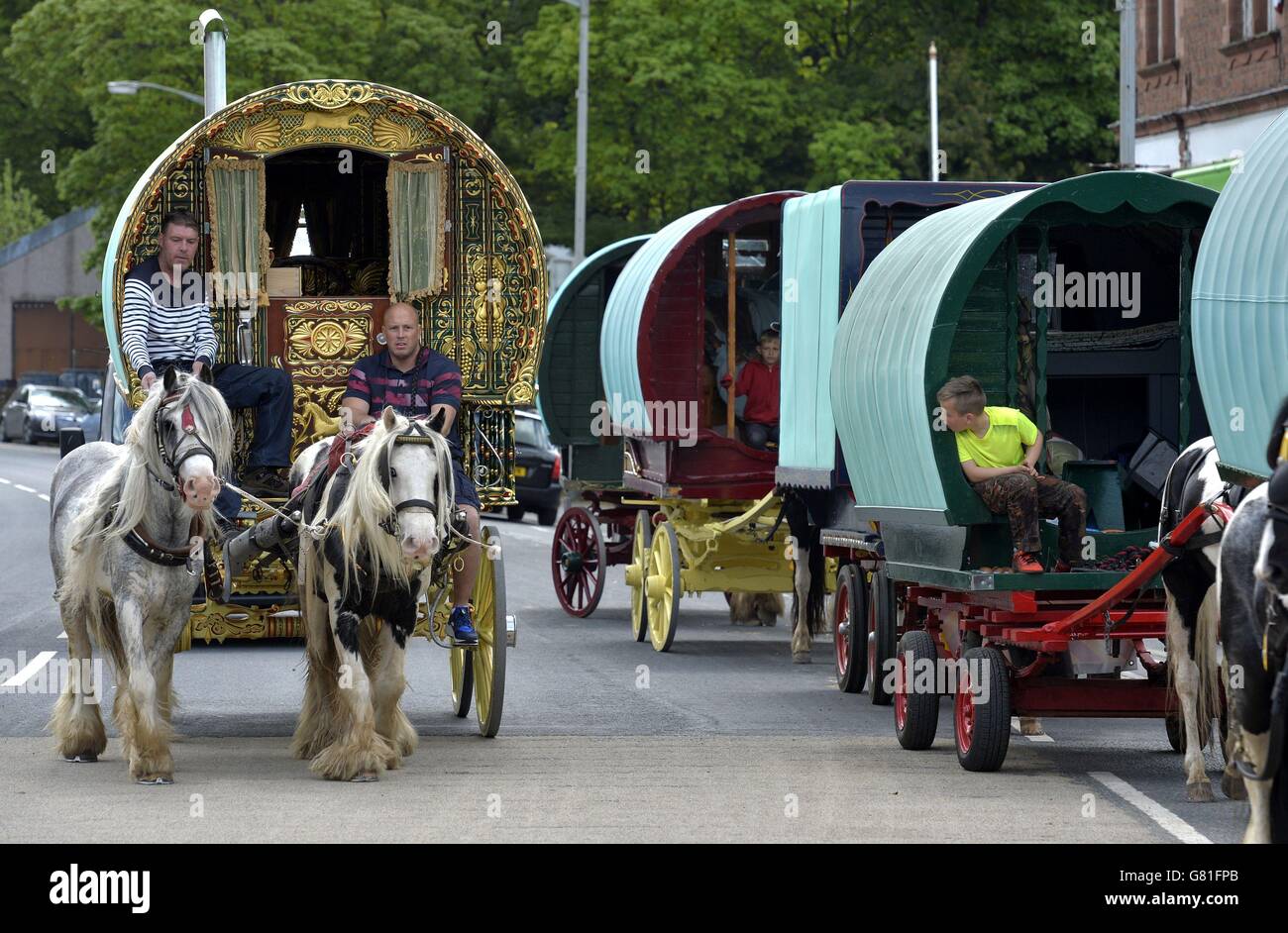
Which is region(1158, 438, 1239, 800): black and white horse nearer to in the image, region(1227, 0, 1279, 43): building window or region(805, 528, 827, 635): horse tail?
region(805, 528, 827, 635): horse tail

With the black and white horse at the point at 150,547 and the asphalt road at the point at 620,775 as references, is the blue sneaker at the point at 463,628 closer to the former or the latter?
the asphalt road at the point at 620,775

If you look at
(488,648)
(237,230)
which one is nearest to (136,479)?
(488,648)

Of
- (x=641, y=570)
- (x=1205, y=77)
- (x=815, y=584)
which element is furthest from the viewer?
(x=1205, y=77)

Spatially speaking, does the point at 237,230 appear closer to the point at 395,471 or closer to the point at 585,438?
the point at 395,471

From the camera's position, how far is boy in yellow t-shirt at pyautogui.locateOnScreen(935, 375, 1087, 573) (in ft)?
36.2

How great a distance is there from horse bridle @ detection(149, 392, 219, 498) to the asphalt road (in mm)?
1446

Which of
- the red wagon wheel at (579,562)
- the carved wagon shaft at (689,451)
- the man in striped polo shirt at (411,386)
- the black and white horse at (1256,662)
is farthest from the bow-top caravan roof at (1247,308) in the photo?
the red wagon wheel at (579,562)

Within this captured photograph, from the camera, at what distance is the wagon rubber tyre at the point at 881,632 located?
1364 centimetres

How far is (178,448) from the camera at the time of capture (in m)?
10.6

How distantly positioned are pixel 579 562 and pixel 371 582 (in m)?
9.88

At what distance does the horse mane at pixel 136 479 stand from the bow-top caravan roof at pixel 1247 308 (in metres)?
4.53

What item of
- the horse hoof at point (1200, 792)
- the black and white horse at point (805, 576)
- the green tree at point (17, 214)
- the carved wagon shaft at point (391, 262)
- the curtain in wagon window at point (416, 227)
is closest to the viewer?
the horse hoof at point (1200, 792)

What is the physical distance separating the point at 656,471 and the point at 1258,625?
34.0ft
